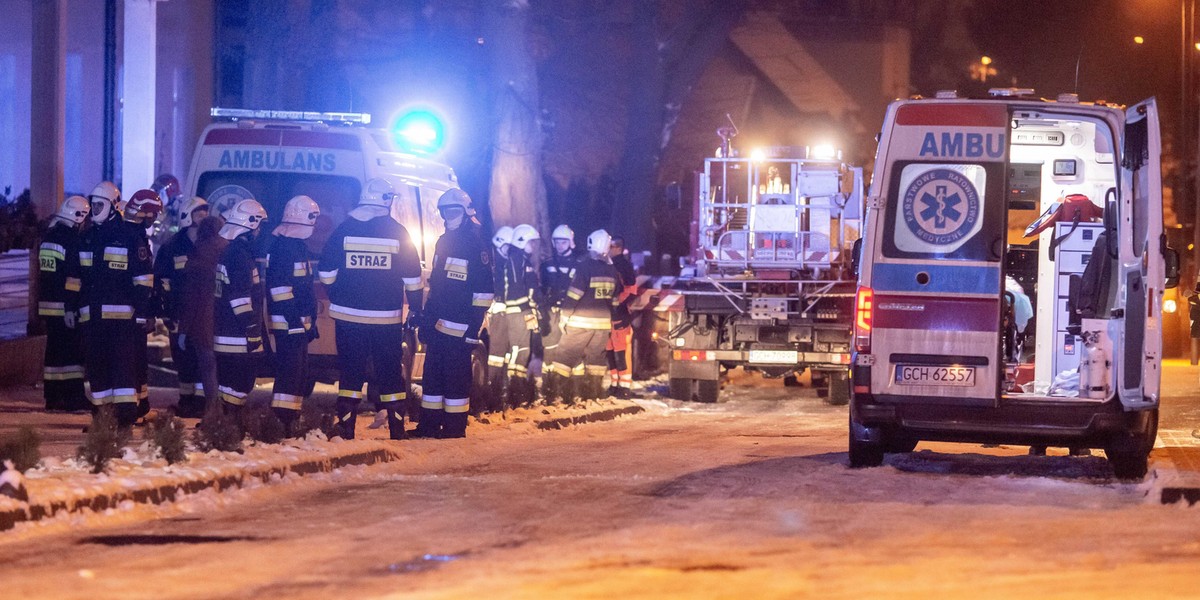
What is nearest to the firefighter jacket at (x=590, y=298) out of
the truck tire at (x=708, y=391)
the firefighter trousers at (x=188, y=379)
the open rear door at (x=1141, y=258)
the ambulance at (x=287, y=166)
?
the truck tire at (x=708, y=391)

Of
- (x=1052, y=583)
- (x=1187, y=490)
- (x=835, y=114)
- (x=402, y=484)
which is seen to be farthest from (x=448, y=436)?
(x=835, y=114)

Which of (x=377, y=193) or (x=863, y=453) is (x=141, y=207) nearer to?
(x=377, y=193)

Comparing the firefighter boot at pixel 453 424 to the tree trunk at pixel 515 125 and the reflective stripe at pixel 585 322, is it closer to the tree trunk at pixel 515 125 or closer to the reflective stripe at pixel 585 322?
the reflective stripe at pixel 585 322

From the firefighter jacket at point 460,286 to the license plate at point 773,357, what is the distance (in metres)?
6.56

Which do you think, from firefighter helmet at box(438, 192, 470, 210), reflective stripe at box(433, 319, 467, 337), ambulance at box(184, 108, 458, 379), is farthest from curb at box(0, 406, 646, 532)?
ambulance at box(184, 108, 458, 379)

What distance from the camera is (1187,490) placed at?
9.46m

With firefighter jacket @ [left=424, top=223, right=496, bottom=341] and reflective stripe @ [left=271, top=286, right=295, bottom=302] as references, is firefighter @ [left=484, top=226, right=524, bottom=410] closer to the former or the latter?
firefighter jacket @ [left=424, top=223, right=496, bottom=341]

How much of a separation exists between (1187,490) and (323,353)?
22.7 ft

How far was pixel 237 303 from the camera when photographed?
39.3ft

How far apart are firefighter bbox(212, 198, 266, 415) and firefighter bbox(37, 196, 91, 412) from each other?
1.38 meters

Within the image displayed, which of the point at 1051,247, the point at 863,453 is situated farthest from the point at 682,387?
the point at 863,453

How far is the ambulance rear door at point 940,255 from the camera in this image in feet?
33.7

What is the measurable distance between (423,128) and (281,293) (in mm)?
6362

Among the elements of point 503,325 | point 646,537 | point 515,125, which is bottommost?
point 646,537
